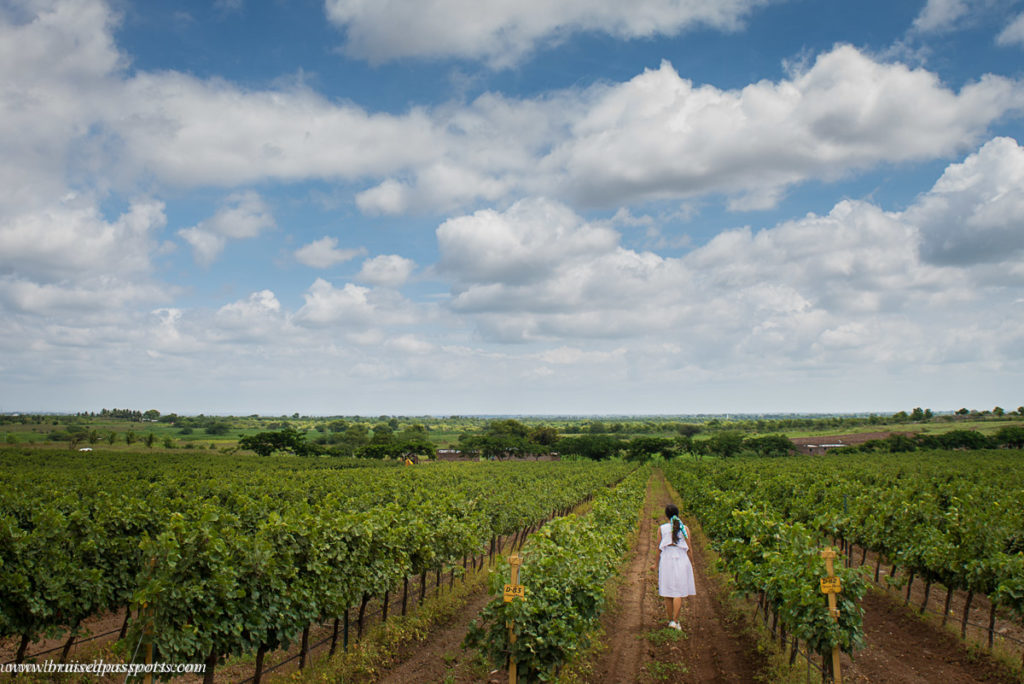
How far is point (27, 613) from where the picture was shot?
8773 mm

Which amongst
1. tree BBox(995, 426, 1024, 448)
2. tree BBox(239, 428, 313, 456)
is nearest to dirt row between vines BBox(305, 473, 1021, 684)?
tree BBox(239, 428, 313, 456)

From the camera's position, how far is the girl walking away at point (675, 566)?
1112cm

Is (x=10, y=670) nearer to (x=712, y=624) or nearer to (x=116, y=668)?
(x=116, y=668)

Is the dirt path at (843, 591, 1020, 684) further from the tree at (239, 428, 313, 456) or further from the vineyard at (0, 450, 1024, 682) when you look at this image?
the tree at (239, 428, 313, 456)

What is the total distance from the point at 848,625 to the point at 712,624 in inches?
190

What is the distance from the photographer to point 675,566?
1114 centimetres

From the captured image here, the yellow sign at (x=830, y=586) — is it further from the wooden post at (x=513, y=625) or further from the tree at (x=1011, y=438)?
the tree at (x=1011, y=438)

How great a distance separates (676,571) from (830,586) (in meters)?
3.76

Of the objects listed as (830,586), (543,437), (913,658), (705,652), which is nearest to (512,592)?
(830,586)

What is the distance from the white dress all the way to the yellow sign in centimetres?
351

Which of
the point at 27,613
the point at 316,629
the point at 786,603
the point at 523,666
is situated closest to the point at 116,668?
the point at 27,613

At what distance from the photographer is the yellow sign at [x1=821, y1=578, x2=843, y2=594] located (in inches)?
304

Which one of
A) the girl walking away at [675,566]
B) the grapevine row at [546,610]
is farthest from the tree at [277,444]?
the grapevine row at [546,610]

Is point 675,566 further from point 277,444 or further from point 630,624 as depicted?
point 277,444
